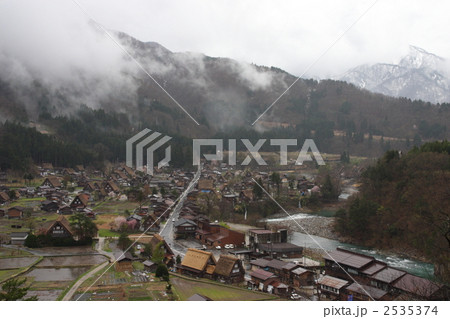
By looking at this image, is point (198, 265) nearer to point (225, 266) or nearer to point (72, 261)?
point (225, 266)

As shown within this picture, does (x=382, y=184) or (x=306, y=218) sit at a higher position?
(x=382, y=184)

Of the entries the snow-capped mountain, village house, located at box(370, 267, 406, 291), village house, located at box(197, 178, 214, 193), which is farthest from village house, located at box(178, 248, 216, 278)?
the snow-capped mountain

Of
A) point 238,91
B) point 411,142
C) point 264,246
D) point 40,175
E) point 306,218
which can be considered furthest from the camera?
point 238,91

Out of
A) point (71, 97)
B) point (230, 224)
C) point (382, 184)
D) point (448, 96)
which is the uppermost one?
point (448, 96)

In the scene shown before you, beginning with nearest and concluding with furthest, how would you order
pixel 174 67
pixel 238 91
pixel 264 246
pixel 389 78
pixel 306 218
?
pixel 264 246 → pixel 306 218 → pixel 238 91 → pixel 174 67 → pixel 389 78

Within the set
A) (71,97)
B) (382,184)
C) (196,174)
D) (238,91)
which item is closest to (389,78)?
(238,91)

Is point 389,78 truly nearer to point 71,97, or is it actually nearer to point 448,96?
point 448,96

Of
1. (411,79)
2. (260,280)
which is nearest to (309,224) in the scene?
(260,280)
